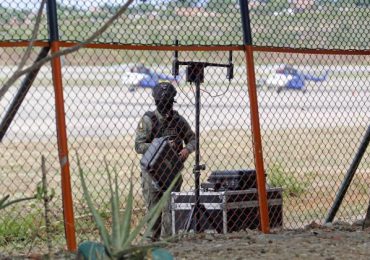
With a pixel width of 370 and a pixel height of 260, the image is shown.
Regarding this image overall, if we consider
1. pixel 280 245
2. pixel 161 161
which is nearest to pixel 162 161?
pixel 161 161

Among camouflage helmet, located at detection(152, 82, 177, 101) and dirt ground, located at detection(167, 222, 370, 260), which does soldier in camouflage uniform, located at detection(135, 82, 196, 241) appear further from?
dirt ground, located at detection(167, 222, 370, 260)

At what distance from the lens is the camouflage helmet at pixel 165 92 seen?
10.0 meters

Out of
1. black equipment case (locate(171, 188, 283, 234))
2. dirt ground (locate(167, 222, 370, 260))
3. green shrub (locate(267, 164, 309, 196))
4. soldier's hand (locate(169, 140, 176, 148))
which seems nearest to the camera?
dirt ground (locate(167, 222, 370, 260))

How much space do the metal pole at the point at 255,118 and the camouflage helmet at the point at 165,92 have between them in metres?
1.43

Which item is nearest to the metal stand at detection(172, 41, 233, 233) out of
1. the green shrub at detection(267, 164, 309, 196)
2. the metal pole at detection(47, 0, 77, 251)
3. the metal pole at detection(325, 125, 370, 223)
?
the metal pole at detection(325, 125, 370, 223)

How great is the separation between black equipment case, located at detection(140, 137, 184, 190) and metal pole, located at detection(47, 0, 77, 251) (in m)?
1.83

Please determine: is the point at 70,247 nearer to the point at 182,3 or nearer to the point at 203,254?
the point at 203,254

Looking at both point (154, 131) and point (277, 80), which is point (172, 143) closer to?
point (154, 131)

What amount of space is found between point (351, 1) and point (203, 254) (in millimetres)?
3005

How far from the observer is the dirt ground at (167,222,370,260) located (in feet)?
25.5

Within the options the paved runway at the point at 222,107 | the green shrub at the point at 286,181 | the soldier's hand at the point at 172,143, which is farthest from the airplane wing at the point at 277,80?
the soldier's hand at the point at 172,143

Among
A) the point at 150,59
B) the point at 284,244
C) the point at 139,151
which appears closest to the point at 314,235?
the point at 284,244

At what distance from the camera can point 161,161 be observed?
9672 mm

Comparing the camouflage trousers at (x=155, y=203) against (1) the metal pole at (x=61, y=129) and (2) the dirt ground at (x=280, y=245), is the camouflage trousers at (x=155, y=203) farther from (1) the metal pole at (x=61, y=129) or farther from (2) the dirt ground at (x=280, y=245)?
(1) the metal pole at (x=61, y=129)
